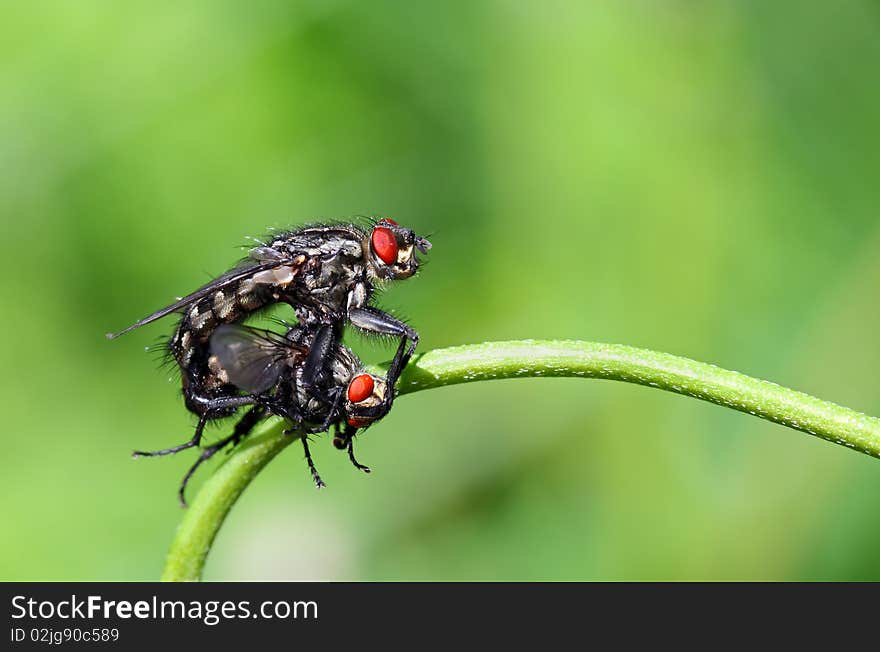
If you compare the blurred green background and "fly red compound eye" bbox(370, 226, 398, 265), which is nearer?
"fly red compound eye" bbox(370, 226, 398, 265)

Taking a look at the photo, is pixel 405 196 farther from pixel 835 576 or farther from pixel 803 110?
pixel 835 576

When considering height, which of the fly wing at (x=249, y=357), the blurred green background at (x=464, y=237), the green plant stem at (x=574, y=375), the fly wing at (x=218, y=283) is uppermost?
the blurred green background at (x=464, y=237)

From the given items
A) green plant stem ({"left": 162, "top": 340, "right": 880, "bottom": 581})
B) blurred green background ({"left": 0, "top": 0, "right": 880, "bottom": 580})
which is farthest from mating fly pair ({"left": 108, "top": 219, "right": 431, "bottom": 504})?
blurred green background ({"left": 0, "top": 0, "right": 880, "bottom": 580})

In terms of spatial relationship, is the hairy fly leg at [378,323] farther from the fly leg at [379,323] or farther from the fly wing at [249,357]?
the fly wing at [249,357]

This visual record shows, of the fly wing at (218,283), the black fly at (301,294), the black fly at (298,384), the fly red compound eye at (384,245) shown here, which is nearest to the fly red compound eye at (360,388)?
the black fly at (298,384)

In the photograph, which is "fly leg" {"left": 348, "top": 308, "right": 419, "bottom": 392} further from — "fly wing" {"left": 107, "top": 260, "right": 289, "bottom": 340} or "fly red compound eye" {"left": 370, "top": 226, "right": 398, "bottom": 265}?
"fly wing" {"left": 107, "top": 260, "right": 289, "bottom": 340}

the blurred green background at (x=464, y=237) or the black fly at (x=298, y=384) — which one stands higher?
the blurred green background at (x=464, y=237)

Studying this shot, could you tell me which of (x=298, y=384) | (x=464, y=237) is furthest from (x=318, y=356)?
(x=464, y=237)
